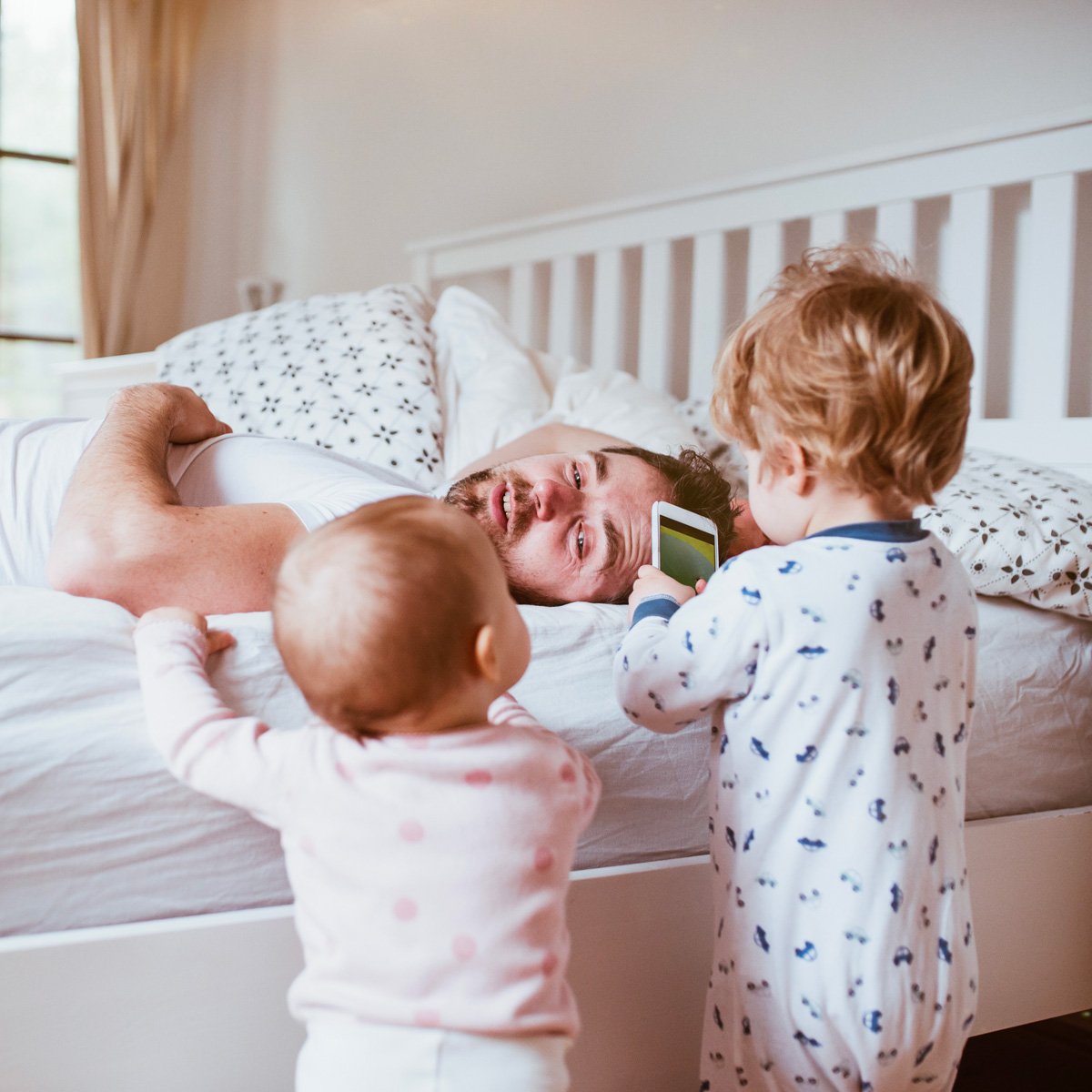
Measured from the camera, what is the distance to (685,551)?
3.57ft

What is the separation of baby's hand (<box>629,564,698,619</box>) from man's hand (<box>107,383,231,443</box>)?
22.6 inches

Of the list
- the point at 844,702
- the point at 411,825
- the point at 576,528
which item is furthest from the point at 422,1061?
the point at 576,528

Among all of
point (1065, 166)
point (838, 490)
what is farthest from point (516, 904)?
point (1065, 166)

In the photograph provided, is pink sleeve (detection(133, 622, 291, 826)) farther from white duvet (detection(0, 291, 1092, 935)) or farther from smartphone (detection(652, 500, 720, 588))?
smartphone (detection(652, 500, 720, 588))

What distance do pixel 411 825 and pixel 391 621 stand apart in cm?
12

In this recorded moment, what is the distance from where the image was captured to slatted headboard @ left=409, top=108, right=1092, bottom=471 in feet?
5.50

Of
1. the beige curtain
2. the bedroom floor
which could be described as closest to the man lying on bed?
the bedroom floor

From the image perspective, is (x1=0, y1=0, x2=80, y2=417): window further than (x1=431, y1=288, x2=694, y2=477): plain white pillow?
Yes

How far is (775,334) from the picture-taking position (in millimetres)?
801

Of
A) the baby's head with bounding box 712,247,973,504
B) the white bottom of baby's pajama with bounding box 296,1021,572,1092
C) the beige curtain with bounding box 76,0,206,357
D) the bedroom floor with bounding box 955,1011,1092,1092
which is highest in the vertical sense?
the beige curtain with bounding box 76,0,206,357

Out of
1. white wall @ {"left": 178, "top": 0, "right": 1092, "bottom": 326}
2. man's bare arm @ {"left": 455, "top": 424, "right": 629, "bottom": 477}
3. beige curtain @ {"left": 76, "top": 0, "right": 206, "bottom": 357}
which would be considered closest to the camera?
man's bare arm @ {"left": 455, "top": 424, "right": 629, "bottom": 477}

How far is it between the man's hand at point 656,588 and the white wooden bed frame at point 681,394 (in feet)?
0.73

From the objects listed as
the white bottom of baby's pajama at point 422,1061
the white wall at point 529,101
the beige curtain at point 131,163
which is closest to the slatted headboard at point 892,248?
the white wall at point 529,101

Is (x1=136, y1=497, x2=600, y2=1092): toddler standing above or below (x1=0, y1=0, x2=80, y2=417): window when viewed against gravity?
below
